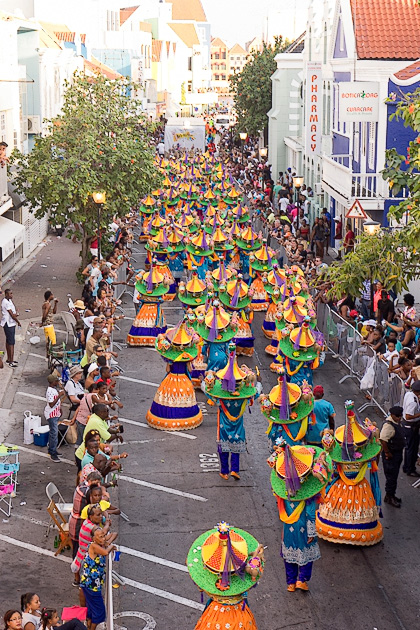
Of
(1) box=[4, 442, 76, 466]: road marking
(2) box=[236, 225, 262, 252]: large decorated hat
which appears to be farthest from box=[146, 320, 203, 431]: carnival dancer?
(2) box=[236, 225, 262, 252]: large decorated hat

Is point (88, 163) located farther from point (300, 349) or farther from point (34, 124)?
point (300, 349)

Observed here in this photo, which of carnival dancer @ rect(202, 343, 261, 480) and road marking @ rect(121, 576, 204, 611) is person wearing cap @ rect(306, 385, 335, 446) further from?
road marking @ rect(121, 576, 204, 611)

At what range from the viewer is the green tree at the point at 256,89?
5703 cm

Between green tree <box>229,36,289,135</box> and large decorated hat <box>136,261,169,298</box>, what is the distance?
36.8m

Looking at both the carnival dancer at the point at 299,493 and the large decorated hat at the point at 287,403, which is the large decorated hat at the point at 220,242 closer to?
the large decorated hat at the point at 287,403

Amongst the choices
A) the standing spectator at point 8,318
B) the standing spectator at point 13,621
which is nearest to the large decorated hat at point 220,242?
the standing spectator at point 8,318

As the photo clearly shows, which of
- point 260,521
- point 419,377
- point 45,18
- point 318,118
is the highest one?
point 45,18

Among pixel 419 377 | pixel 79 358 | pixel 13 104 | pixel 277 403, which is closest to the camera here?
pixel 277 403

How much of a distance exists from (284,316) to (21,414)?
5106 mm

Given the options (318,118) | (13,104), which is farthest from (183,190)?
(13,104)

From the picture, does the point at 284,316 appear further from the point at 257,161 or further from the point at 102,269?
the point at 257,161

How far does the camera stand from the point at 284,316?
18.8m

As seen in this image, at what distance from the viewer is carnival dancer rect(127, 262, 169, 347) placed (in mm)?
22109

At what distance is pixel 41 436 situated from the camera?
16.2m
